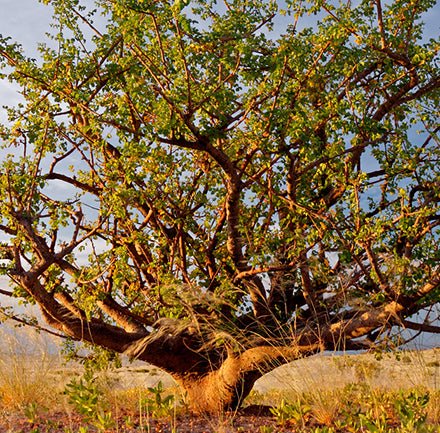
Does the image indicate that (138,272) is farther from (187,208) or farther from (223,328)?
(223,328)

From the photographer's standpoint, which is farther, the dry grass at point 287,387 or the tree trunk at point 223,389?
the tree trunk at point 223,389

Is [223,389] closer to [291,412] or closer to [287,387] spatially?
[287,387]

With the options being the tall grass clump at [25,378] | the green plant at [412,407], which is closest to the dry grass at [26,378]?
the tall grass clump at [25,378]

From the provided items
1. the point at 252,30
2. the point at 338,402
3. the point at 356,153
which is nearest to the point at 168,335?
the point at 338,402

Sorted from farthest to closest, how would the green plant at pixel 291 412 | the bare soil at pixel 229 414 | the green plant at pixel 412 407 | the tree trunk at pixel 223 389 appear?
the tree trunk at pixel 223 389 < the bare soil at pixel 229 414 < the green plant at pixel 291 412 < the green plant at pixel 412 407

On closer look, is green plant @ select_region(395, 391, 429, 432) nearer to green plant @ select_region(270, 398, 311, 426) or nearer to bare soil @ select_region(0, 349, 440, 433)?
bare soil @ select_region(0, 349, 440, 433)

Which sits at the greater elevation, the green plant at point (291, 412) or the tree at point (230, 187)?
the tree at point (230, 187)

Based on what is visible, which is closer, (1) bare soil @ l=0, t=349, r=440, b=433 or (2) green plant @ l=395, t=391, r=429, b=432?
(2) green plant @ l=395, t=391, r=429, b=432

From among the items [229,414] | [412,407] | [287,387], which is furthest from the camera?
[229,414]

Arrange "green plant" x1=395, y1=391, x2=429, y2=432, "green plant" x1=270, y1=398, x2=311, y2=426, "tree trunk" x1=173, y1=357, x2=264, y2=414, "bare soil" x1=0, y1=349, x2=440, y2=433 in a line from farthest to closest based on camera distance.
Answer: "tree trunk" x1=173, y1=357, x2=264, y2=414 → "bare soil" x1=0, y1=349, x2=440, y2=433 → "green plant" x1=270, y1=398, x2=311, y2=426 → "green plant" x1=395, y1=391, x2=429, y2=432

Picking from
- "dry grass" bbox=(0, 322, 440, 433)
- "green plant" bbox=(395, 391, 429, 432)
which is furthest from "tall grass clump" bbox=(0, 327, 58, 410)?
"green plant" bbox=(395, 391, 429, 432)

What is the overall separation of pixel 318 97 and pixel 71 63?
4089 millimetres

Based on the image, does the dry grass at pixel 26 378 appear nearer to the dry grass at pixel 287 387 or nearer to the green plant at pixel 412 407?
the dry grass at pixel 287 387

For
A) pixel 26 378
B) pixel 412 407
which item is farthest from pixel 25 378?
pixel 412 407
